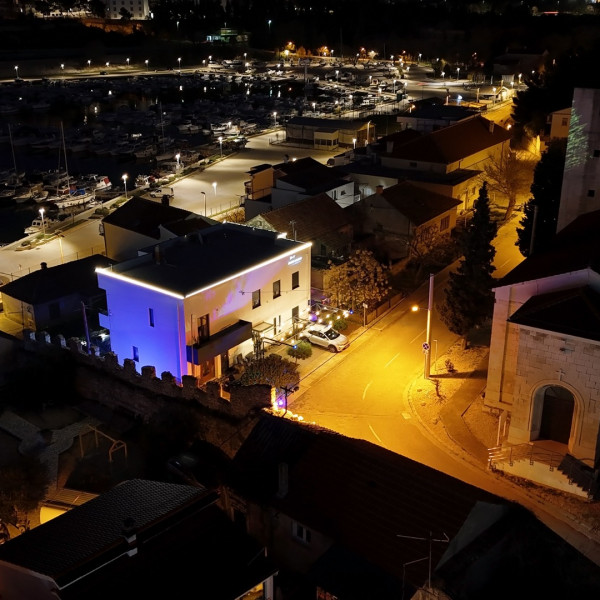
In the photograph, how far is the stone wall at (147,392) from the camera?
26547mm

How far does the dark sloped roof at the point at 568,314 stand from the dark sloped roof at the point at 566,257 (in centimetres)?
96

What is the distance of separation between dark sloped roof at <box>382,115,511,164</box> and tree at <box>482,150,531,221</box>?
2515 millimetres

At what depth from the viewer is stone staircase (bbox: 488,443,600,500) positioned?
23.1 m

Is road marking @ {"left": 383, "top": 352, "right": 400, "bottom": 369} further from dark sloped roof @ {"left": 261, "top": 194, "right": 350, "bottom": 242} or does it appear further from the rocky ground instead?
dark sloped roof @ {"left": 261, "top": 194, "right": 350, "bottom": 242}

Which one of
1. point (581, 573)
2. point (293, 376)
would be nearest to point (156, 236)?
point (293, 376)

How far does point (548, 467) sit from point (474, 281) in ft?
34.5

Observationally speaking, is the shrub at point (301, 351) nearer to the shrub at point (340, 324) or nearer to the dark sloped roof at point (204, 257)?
the shrub at point (340, 324)

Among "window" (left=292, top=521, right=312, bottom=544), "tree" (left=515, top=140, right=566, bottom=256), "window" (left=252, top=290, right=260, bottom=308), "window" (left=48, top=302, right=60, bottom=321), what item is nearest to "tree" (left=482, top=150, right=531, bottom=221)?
"tree" (left=515, top=140, right=566, bottom=256)

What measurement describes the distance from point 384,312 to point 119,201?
105ft

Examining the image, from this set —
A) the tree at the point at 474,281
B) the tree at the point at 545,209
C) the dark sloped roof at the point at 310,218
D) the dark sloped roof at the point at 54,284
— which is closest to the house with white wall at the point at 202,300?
the dark sloped roof at the point at 310,218

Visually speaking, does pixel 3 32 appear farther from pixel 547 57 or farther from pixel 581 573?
pixel 581 573

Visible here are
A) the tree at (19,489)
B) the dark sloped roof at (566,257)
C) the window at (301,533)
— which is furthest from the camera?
the dark sloped roof at (566,257)

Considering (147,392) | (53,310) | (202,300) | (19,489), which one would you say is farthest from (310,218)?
(19,489)

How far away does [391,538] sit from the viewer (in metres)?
18.2
